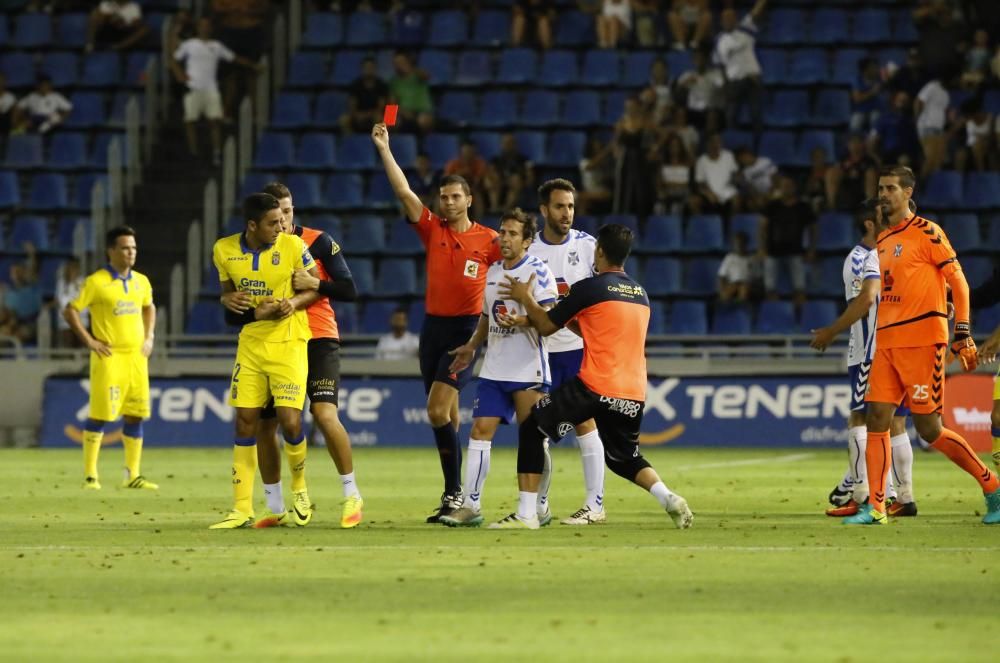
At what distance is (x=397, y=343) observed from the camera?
25406mm

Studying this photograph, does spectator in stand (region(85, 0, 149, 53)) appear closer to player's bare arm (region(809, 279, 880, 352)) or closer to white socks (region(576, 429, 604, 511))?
white socks (region(576, 429, 604, 511))

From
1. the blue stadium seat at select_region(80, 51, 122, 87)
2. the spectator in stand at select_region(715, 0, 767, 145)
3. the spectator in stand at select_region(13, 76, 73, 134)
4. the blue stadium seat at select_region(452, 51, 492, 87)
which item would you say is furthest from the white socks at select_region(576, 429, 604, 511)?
the blue stadium seat at select_region(80, 51, 122, 87)

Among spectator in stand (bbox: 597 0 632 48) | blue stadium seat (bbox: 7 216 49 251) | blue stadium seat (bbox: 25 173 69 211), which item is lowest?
blue stadium seat (bbox: 7 216 49 251)

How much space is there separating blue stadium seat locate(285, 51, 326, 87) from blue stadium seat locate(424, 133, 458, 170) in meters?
3.07

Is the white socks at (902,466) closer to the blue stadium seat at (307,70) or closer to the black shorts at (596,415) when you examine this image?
the black shorts at (596,415)

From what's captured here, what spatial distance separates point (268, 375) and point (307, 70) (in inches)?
773

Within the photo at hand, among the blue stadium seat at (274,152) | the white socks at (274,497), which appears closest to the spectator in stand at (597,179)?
the blue stadium seat at (274,152)

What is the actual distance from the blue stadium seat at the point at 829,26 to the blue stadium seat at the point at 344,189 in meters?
8.09

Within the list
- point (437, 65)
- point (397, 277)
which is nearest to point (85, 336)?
point (397, 277)

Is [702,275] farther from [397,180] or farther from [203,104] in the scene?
[397,180]

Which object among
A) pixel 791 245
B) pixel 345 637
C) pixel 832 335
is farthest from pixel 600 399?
pixel 791 245

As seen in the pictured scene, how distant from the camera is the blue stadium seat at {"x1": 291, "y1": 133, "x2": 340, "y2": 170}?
29.2m

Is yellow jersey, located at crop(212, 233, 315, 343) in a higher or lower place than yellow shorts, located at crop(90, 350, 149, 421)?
higher

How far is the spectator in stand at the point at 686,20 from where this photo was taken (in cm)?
2920
